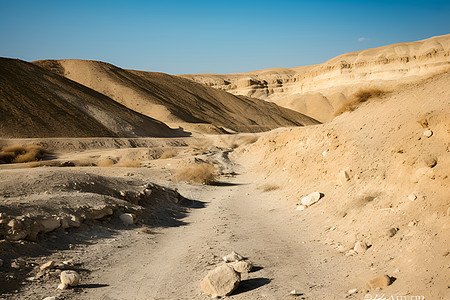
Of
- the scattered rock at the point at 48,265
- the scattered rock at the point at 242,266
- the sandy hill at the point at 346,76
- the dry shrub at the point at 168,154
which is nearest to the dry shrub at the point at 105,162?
the dry shrub at the point at 168,154

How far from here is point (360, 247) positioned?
5535mm

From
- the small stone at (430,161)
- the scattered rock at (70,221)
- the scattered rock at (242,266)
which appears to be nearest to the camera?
the scattered rock at (242,266)

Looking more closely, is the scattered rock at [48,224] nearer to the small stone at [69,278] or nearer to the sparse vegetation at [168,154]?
the small stone at [69,278]

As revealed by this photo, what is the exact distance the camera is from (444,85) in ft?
26.1

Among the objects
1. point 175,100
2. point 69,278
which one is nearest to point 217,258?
point 69,278

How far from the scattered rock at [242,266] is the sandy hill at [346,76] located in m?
80.8

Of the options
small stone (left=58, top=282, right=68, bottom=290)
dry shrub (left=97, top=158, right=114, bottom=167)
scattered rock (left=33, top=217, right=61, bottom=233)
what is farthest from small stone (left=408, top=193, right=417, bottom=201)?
dry shrub (left=97, top=158, right=114, bottom=167)

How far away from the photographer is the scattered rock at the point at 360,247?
5.49 metres

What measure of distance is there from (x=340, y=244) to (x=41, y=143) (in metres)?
24.8

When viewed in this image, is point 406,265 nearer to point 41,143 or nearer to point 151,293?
point 151,293

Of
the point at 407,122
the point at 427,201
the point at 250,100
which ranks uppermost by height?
the point at 250,100

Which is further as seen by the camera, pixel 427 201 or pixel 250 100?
pixel 250 100

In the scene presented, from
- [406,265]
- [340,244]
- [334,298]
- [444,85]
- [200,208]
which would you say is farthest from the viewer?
[200,208]

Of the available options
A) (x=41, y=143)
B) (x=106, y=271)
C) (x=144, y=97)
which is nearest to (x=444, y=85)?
(x=106, y=271)
